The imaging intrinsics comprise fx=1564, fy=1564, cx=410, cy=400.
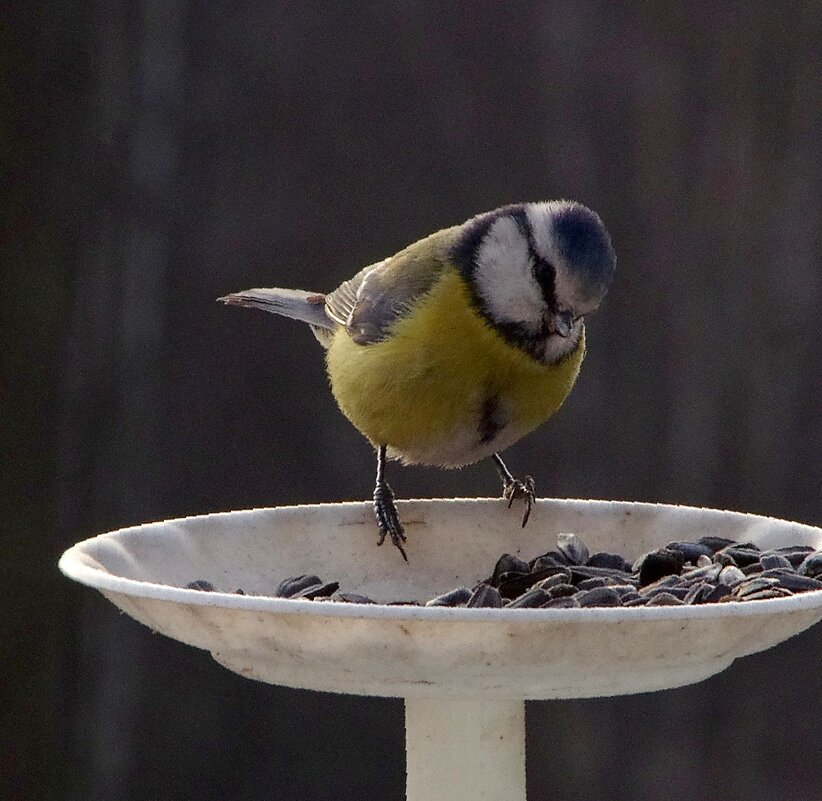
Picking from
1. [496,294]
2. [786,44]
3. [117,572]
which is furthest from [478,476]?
[117,572]

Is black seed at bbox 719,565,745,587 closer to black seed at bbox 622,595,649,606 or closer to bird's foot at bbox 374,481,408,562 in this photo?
black seed at bbox 622,595,649,606

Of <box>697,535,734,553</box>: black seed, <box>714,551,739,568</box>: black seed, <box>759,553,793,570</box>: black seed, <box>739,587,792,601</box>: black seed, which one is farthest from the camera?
<box>697,535,734,553</box>: black seed

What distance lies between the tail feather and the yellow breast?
0.49 m

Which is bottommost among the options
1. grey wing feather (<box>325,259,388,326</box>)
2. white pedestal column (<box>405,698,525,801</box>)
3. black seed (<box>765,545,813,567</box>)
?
white pedestal column (<box>405,698,525,801</box>)

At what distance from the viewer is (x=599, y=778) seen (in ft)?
13.8

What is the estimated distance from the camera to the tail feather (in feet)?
9.93

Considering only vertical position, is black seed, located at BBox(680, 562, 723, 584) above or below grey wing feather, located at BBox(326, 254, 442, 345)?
below

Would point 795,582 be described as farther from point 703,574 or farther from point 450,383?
point 450,383

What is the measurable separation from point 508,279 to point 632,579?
0.53 metres

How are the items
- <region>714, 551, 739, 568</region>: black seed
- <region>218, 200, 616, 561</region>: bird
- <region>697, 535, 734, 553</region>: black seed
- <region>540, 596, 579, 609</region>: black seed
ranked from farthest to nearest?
<region>218, 200, 616, 561</region>: bird < <region>697, 535, 734, 553</region>: black seed < <region>714, 551, 739, 568</region>: black seed < <region>540, 596, 579, 609</region>: black seed

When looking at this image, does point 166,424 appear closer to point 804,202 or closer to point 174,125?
point 174,125

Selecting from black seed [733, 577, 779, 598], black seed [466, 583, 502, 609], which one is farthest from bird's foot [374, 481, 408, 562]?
black seed [733, 577, 779, 598]

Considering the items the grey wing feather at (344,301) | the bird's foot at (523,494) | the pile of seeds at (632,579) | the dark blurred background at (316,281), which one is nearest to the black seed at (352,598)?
the pile of seeds at (632,579)

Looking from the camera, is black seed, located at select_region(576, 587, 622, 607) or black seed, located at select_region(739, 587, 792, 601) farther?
black seed, located at select_region(576, 587, 622, 607)
